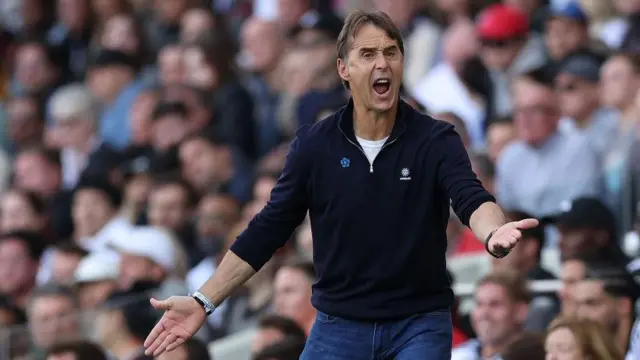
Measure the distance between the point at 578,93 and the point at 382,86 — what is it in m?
4.95

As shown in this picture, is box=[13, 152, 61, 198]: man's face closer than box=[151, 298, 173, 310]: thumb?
No

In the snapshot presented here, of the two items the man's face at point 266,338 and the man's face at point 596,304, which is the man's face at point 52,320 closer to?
the man's face at point 266,338

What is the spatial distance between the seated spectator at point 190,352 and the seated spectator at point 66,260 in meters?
2.90

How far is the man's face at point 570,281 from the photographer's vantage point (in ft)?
26.6

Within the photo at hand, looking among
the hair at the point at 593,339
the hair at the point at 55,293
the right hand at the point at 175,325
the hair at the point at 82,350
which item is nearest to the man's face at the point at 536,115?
the hair at the point at 593,339

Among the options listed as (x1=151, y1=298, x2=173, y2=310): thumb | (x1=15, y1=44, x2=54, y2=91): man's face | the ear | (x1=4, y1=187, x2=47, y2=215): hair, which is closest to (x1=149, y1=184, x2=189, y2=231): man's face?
(x1=4, y1=187, x2=47, y2=215): hair

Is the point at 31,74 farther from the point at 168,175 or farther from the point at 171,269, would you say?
the point at 171,269

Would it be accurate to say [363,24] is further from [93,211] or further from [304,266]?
[93,211]

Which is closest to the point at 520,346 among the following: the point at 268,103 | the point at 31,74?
the point at 268,103

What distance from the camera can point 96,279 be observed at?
35.6ft

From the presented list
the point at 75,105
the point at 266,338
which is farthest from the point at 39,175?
the point at 266,338

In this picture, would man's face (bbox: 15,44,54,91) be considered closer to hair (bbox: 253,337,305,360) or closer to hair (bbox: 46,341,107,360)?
hair (bbox: 46,341,107,360)

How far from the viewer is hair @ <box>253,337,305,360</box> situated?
810 cm

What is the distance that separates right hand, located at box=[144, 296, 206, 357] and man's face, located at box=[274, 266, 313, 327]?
Result: 9.89ft
